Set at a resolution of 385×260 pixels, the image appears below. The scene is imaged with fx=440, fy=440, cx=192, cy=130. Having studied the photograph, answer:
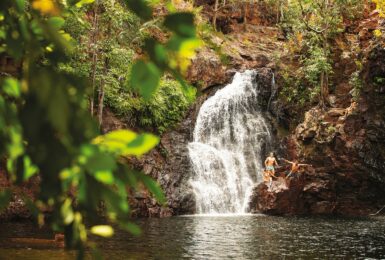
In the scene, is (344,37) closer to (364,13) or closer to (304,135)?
(364,13)

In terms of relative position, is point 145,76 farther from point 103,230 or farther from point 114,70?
point 114,70

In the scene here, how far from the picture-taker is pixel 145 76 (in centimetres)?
91

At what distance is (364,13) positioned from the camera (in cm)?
3188

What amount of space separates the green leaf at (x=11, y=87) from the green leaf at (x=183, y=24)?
35 centimetres

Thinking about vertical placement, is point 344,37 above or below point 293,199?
above

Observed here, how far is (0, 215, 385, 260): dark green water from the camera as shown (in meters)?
10.9

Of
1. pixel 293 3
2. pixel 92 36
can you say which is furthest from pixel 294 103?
pixel 92 36

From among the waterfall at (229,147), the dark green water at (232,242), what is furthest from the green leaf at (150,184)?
the waterfall at (229,147)

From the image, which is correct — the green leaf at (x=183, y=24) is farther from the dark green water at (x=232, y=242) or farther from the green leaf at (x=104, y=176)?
the dark green water at (x=232, y=242)

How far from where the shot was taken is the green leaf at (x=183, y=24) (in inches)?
33.3

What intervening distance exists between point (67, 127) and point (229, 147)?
2824 centimetres

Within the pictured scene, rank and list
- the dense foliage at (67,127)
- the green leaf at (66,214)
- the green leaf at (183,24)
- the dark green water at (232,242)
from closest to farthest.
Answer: the dense foliage at (67,127) < the green leaf at (183,24) < the green leaf at (66,214) < the dark green water at (232,242)

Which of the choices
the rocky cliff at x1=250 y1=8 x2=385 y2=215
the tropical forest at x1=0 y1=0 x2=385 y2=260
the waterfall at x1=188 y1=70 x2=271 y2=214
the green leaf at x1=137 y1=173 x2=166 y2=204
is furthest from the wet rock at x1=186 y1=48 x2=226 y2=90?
the green leaf at x1=137 y1=173 x2=166 y2=204

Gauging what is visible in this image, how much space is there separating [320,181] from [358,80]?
19.6 feet
